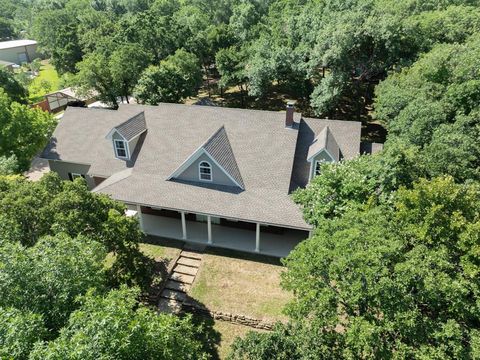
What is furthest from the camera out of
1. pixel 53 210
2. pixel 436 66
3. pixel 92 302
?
pixel 436 66

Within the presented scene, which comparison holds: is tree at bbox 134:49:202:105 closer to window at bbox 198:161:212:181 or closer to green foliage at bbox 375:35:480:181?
window at bbox 198:161:212:181

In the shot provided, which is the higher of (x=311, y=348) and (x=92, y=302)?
(x=92, y=302)

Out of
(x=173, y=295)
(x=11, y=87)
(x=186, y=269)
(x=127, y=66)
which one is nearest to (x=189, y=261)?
(x=186, y=269)

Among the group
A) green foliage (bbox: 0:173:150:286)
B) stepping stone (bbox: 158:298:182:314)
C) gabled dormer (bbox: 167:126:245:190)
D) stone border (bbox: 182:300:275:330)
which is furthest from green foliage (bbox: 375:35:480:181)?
green foliage (bbox: 0:173:150:286)

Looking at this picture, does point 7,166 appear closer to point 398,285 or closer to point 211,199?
point 211,199

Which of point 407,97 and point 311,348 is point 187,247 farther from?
point 407,97

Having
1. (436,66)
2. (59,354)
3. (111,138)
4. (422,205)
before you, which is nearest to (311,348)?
(422,205)
